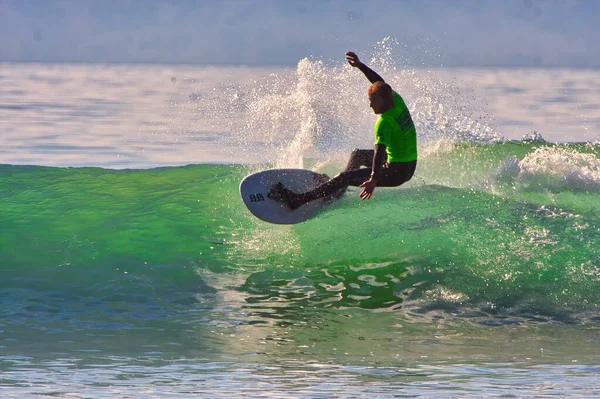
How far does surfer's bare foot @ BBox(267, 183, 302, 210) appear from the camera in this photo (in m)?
11.9

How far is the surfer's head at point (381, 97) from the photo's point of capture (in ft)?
34.7

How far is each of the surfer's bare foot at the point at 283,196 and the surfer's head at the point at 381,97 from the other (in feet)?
5.60

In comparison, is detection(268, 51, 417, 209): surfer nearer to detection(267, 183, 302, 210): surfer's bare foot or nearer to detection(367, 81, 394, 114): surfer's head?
detection(367, 81, 394, 114): surfer's head

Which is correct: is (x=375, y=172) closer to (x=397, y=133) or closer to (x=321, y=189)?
(x=397, y=133)

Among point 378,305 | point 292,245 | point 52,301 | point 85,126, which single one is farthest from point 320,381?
point 85,126

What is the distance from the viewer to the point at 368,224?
13.0 metres

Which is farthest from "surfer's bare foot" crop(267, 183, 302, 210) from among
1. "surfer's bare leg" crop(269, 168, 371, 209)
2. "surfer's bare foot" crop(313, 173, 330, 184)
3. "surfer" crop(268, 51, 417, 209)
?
"surfer" crop(268, 51, 417, 209)

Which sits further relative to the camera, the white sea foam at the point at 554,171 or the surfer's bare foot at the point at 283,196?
the white sea foam at the point at 554,171

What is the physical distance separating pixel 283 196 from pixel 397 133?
177 cm

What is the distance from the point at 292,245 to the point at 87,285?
2.59m

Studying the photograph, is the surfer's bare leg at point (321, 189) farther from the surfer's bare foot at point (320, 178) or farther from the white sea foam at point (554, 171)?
the white sea foam at point (554, 171)

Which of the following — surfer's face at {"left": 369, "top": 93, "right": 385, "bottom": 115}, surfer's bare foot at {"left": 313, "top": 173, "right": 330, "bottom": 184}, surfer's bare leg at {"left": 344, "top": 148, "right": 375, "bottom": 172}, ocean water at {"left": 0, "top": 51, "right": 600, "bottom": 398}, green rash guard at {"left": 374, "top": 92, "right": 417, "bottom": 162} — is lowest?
ocean water at {"left": 0, "top": 51, "right": 600, "bottom": 398}

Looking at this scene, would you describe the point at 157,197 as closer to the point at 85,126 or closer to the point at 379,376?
the point at 379,376

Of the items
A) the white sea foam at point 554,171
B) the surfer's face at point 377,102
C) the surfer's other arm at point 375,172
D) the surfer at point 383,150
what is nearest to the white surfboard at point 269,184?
the surfer at point 383,150
